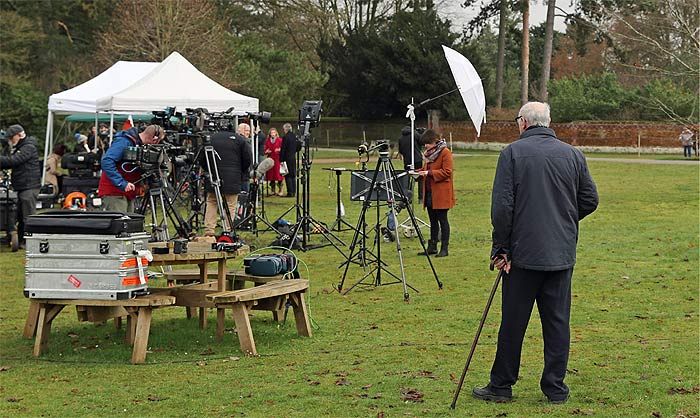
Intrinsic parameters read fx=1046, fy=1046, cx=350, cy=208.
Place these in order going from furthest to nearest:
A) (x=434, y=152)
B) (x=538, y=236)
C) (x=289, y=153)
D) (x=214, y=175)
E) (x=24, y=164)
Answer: (x=289, y=153), (x=24, y=164), (x=214, y=175), (x=434, y=152), (x=538, y=236)

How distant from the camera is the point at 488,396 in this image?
7094mm

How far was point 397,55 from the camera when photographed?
59.7 metres

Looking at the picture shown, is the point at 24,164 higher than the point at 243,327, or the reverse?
the point at 24,164

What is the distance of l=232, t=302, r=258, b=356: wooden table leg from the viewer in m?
8.78

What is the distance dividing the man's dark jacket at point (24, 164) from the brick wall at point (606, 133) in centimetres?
4227

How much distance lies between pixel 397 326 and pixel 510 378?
9.94 feet

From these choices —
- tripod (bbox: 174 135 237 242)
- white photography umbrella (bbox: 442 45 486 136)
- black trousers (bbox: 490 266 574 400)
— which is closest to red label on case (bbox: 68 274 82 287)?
black trousers (bbox: 490 266 574 400)

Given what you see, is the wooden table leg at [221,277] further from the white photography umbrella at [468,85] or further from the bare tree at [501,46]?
the bare tree at [501,46]

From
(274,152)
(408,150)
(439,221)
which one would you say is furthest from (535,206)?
(274,152)

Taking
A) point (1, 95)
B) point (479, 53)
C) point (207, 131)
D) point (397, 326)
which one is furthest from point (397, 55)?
point (397, 326)

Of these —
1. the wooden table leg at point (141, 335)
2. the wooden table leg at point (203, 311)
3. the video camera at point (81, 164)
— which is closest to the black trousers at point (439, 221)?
the wooden table leg at point (203, 311)

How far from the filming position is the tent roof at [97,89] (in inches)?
867

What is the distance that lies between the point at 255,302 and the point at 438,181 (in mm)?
5731

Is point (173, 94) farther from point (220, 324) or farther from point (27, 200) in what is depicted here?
point (220, 324)
